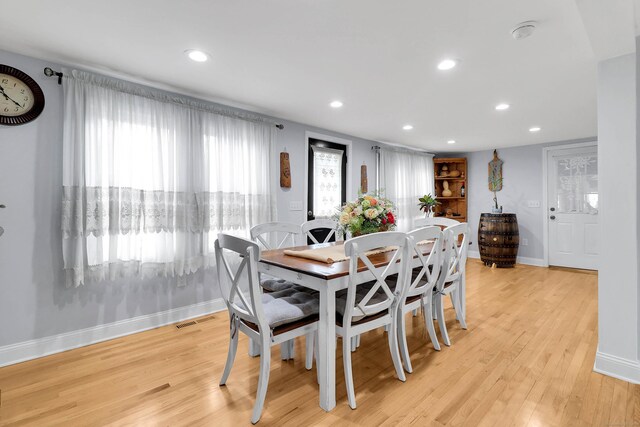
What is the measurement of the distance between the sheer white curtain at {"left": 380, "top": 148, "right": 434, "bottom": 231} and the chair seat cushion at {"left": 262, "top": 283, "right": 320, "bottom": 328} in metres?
3.49

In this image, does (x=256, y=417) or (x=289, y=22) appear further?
(x=289, y=22)

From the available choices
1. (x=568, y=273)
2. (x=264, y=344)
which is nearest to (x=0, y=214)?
(x=264, y=344)

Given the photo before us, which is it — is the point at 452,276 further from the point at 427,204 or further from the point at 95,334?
the point at 427,204

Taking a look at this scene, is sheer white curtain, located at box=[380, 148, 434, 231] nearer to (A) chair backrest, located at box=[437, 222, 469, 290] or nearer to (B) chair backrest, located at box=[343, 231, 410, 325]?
(A) chair backrest, located at box=[437, 222, 469, 290]

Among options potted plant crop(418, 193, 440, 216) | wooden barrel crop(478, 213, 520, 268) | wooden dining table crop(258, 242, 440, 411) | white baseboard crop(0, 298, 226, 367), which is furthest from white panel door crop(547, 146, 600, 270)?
white baseboard crop(0, 298, 226, 367)

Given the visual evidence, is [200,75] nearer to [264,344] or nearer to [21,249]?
[21,249]

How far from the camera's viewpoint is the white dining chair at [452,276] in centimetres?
245

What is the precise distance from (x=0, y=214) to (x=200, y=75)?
1.75 m

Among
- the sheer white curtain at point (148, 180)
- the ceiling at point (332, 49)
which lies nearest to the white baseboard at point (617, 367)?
the ceiling at point (332, 49)

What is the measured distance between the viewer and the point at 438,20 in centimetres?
182

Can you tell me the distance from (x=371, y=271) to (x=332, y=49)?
1536mm

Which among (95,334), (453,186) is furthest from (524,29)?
(453,186)

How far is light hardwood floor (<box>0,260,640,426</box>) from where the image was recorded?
65.3 inches

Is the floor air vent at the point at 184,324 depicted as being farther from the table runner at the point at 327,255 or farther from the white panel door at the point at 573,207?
the white panel door at the point at 573,207
